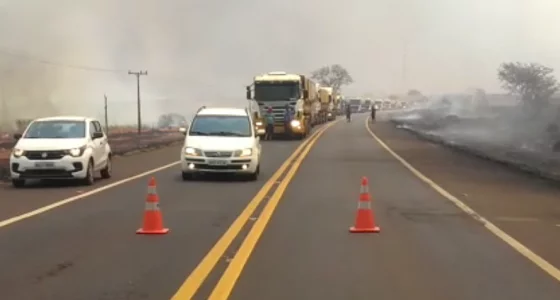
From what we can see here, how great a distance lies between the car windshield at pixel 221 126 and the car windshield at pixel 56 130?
2.96 metres

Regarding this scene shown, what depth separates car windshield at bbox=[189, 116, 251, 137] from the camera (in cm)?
2241

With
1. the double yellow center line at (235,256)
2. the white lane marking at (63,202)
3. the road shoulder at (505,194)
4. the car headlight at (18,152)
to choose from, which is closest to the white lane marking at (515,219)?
the road shoulder at (505,194)

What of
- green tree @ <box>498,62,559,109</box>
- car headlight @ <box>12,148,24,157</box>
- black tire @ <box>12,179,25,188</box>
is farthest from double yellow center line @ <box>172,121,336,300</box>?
green tree @ <box>498,62,559,109</box>

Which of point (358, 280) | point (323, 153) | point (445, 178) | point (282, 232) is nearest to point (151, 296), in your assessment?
point (358, 280)

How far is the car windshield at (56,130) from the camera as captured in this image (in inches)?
814

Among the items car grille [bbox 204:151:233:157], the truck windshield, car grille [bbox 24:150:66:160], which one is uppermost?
the truck windshield

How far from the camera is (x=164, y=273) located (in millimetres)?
8891

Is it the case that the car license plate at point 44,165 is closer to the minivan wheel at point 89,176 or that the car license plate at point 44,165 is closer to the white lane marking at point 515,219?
the minivan wheel at point 89,176

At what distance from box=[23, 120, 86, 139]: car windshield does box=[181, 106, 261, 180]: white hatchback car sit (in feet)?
8.62

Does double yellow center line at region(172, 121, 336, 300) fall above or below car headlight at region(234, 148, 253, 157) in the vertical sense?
below

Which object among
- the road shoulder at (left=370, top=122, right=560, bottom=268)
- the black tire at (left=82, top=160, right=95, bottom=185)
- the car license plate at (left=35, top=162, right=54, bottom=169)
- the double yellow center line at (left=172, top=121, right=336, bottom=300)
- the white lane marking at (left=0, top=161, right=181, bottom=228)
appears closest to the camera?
the double yellow center line at (left=172, top=121, right=336, bottom=300)

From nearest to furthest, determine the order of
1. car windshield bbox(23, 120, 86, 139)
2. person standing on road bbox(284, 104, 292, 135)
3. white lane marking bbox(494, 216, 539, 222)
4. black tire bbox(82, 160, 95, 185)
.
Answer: white lane marking bbox(494, 216, 539, 222) → black tire bbox(82, 160, 95, 185) → car windshield bbox(23, 120, 86, 139) → person standing on road bbox(284, 104, 292, 135)

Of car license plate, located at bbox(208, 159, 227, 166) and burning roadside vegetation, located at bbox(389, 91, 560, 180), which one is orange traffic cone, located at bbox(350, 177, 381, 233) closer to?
car license plate, located at bbox(208, 159, 227, 166)

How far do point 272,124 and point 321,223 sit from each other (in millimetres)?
33823
